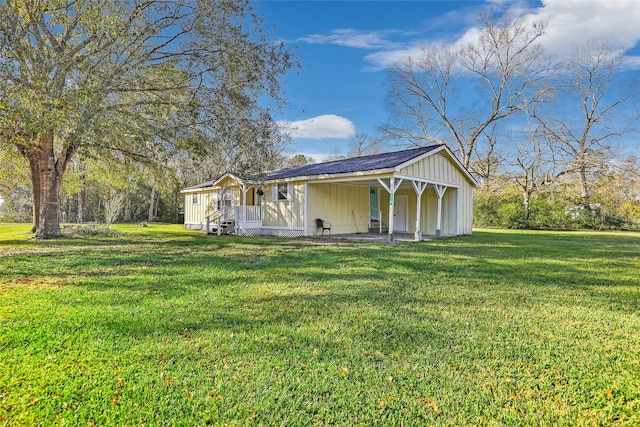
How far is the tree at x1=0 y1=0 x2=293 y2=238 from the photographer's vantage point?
7254mm

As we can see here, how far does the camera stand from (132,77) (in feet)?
31.2

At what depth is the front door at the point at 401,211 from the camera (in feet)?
55.7

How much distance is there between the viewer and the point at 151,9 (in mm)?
9469

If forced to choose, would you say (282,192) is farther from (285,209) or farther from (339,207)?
(339,207)

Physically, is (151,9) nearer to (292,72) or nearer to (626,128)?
(292,72)

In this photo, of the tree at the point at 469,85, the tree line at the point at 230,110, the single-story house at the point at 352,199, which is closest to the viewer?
the tree line at the point at 230,110

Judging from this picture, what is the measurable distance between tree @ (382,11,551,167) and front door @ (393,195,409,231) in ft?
44.7

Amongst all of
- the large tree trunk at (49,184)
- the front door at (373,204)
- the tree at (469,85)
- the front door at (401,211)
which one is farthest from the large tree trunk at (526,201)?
the large tree trunk at (49,184)

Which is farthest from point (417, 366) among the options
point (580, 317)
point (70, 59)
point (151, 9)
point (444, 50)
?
point (444, 50)

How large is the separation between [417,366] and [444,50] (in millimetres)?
31093

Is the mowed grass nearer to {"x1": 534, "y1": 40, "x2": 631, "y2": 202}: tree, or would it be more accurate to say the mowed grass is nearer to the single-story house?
the single-story house

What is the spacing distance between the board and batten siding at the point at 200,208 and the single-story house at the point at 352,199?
5.23 feet

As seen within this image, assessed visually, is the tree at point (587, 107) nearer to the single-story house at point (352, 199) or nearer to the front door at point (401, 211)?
the single-story house at point (352, 199)

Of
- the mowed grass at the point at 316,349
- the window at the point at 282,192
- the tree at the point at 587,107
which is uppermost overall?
the tree at the point at 587,107
